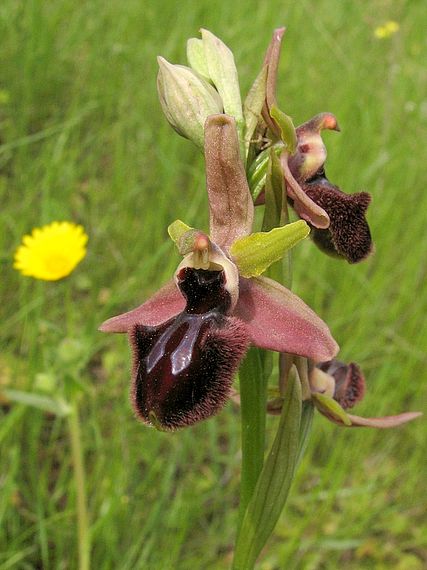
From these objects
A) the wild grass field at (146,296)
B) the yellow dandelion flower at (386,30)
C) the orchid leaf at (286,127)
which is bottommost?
the wild grass field at (146,296)

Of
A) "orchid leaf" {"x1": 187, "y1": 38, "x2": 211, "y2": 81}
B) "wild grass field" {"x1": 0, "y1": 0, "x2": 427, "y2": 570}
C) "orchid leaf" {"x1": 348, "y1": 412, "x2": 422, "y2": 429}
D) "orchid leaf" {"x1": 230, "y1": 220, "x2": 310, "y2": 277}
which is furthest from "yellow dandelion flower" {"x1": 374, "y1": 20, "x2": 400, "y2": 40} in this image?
"orchid leaf" {"x1": 230, "y1": 220, "x2": 310, "y2": 277}

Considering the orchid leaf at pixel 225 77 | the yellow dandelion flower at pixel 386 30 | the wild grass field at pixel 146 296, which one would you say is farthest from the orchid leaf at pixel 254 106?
the yellow dandelion flower at pixel 386 30

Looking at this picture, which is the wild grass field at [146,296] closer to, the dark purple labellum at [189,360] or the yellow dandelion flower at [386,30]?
the yellow dandelion flower at [386,30]

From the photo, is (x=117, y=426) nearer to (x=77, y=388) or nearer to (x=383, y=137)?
(x=77, y=388)

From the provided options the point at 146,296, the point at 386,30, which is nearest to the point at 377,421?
the point at 146,296

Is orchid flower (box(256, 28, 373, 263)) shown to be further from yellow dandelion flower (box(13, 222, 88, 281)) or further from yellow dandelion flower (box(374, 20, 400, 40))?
yellow dandelion flower (box(374, 20, 400, 40))

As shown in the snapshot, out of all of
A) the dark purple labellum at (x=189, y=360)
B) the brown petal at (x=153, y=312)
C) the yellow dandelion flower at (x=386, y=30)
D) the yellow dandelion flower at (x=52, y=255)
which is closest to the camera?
the dark purple labellum at (x=189, y=360)

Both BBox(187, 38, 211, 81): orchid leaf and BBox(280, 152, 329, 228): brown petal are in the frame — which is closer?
BBox(280, 152, 329, 228): brown petal

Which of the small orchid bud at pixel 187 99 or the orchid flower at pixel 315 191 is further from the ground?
the small orchid bud at pixel 187 99
